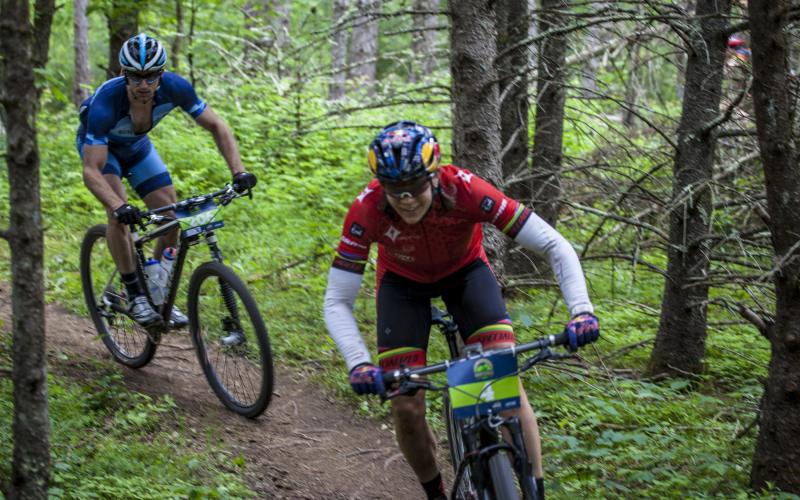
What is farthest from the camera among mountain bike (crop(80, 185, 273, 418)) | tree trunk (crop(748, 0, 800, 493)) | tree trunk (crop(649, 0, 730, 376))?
tree trunk (crop(649, 0, 730, 376))

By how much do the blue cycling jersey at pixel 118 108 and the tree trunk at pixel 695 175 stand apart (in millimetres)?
3469

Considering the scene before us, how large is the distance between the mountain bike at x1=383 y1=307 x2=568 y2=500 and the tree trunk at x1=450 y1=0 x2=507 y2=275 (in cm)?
270

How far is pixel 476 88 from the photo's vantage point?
19.2 feet

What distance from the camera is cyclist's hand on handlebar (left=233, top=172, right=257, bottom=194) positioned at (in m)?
5.62

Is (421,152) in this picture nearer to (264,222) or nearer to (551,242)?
(551,242)

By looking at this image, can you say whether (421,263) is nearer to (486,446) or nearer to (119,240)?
(486,446)

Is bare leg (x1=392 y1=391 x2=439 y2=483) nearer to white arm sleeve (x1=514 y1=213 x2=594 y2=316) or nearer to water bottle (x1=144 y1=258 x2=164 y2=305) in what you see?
white arm sleeve (x1=514 y1=213 x2=594 y2=316)

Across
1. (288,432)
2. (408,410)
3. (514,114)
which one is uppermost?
(514,114)

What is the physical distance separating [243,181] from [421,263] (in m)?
1.92

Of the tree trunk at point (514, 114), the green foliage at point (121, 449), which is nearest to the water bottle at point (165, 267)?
the green foliage at point (121, 449)

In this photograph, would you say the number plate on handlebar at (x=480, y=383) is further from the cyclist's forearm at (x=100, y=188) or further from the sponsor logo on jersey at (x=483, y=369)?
the cyclist's forearm at (x=100, y=188)

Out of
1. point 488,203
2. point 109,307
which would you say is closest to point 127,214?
point 109,307

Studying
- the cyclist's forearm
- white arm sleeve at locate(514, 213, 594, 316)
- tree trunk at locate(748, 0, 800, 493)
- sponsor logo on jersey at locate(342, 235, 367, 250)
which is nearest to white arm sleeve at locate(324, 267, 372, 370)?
sponsor logo on jersey at locate(342, 235, 367, 250)

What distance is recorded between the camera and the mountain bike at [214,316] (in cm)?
550
